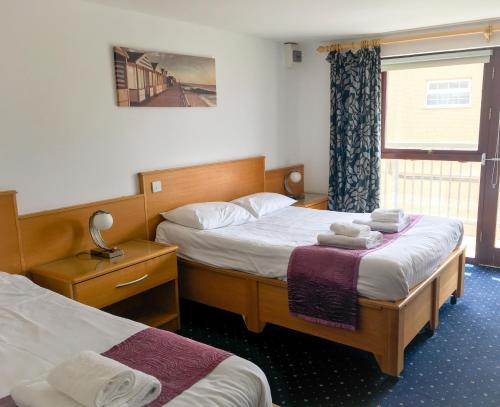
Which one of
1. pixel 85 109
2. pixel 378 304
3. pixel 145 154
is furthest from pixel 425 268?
pixel 85 109

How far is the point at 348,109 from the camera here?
4.79 meters

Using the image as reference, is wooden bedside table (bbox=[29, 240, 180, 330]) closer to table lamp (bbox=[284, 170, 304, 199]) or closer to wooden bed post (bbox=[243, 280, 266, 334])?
wooden bed post (bbox=[243, 280, 266, 334])

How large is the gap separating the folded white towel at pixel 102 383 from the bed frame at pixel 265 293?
1.57 meters

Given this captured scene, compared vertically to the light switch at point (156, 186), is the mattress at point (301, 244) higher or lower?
lower

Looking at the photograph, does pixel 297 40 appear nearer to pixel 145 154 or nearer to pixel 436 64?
pixel 436 64

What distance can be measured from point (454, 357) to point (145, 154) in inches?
101

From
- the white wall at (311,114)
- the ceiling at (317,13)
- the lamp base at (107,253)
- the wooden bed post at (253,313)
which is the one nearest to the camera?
the lamp base at (107,253)

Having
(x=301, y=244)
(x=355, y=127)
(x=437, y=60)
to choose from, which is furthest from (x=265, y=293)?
(x=437, y=60)

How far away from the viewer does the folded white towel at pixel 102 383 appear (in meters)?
1.33

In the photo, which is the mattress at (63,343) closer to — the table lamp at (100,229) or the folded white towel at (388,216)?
the table lamp at (100,229)

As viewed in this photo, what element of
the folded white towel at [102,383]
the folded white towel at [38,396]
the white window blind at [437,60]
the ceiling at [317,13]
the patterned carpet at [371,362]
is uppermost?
the ceiling at [317,13]

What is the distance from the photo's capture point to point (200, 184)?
4.01 m

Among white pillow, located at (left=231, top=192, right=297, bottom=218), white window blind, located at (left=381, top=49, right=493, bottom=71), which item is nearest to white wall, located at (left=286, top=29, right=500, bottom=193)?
white window blind, located at (left=381, top=49, right=493, bottom=71)

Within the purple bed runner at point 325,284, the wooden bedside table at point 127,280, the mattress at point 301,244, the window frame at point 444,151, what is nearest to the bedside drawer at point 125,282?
the wooden bedside table at point 127,280
